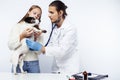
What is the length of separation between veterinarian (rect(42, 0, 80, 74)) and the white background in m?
0.23

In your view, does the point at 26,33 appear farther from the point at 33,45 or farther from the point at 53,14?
the point at 53,14

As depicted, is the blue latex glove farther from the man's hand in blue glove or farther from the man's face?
the man's face

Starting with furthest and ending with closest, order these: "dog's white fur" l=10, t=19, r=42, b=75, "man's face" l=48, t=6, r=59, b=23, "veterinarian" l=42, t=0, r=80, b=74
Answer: "man's face" l=48, t=6, r=59, b=23 < "veterinarian" l=42, t=0, r=80, b=74 < "dog's white fur" l=10, t=19, r=42, b=75

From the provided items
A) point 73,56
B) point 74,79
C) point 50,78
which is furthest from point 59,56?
point 74,79

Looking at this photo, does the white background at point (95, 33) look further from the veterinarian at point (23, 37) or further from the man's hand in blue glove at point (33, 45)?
the man's hand in blue glove at point (33, 45)

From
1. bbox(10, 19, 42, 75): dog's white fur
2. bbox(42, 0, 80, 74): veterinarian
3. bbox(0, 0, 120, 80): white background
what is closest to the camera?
bbox(10, 19, 42, 75): dog's white fur

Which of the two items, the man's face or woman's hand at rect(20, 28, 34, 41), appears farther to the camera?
the man's face

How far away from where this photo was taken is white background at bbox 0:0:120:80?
A: 320 cm

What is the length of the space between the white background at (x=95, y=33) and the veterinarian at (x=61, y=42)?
232 mm

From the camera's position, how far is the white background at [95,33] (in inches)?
126

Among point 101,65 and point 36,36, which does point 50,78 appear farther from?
point 101,65

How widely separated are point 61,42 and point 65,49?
92mm

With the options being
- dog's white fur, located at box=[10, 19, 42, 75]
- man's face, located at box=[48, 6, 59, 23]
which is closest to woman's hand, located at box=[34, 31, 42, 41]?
dog's white fur, located at box=[10, 19, 42, 75]

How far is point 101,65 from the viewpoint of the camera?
10.5ft
